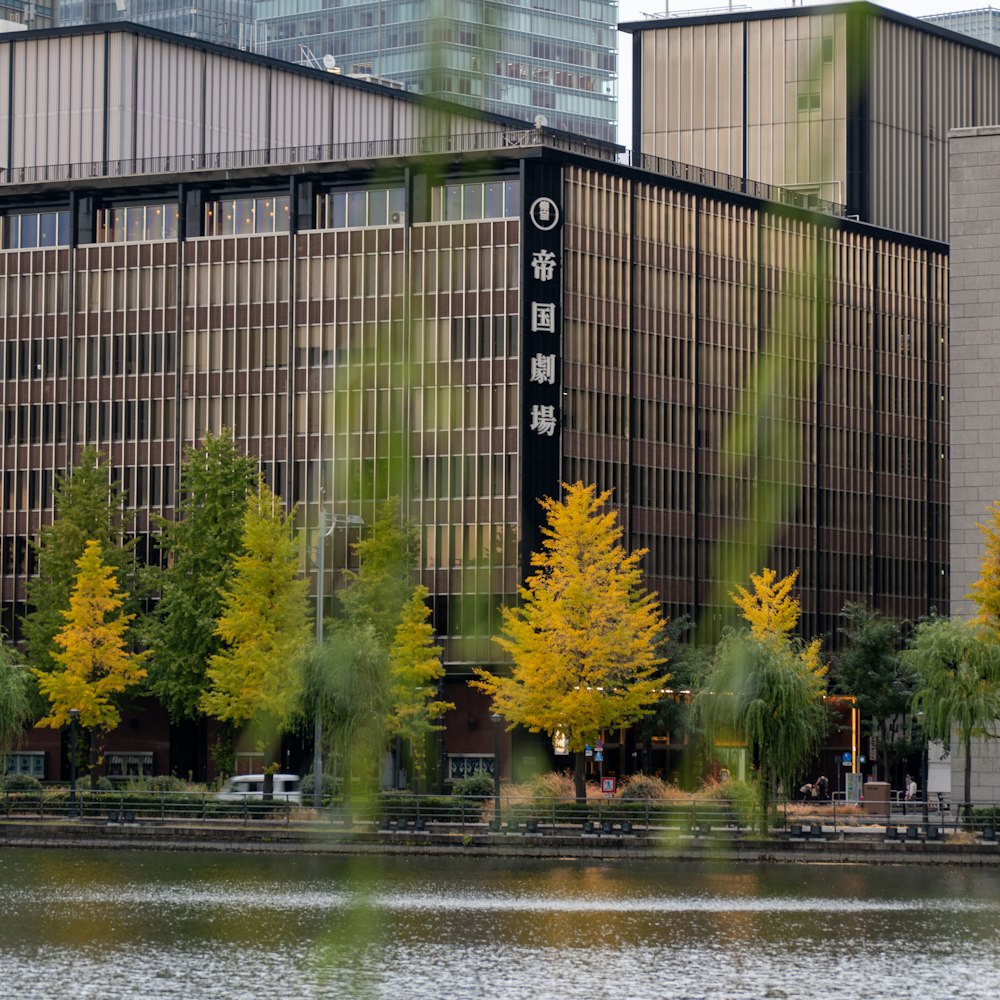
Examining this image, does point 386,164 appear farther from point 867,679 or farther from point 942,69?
point 867,679

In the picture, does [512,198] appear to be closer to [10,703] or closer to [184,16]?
[10,703]

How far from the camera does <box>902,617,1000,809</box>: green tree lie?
225ft

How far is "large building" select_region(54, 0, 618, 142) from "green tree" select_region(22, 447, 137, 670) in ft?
273

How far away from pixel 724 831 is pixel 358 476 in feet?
209

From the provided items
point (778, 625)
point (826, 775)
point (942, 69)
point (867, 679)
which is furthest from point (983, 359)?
point (942, 69)

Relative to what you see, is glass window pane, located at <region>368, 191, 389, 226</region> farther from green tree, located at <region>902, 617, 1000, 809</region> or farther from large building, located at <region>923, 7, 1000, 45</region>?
large building, located at <region>923, 7, 1000, 45</region>

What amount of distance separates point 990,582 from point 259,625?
2470 cm

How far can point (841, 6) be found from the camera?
13.9 ft

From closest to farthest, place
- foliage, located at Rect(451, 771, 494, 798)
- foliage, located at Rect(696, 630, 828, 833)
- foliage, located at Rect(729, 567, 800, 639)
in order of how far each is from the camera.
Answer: foliage, located at Rect(696, 630, 828, 833) < foliage, located at Rect(451, 771, 494, 798) < foliage, located at Rect(729, 567, 800, 639)

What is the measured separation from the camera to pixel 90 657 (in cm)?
8556

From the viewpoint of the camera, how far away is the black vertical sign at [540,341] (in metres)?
95.2

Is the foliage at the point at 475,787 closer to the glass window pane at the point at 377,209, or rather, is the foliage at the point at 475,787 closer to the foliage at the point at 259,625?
the foliage at the point at 259,625

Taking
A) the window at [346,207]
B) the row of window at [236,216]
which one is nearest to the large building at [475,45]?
the row of window at [236,216]

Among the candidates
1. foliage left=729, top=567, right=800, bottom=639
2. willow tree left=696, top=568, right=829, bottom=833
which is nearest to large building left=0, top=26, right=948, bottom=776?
foliage left=729, top=567, right=800, bottom=639
